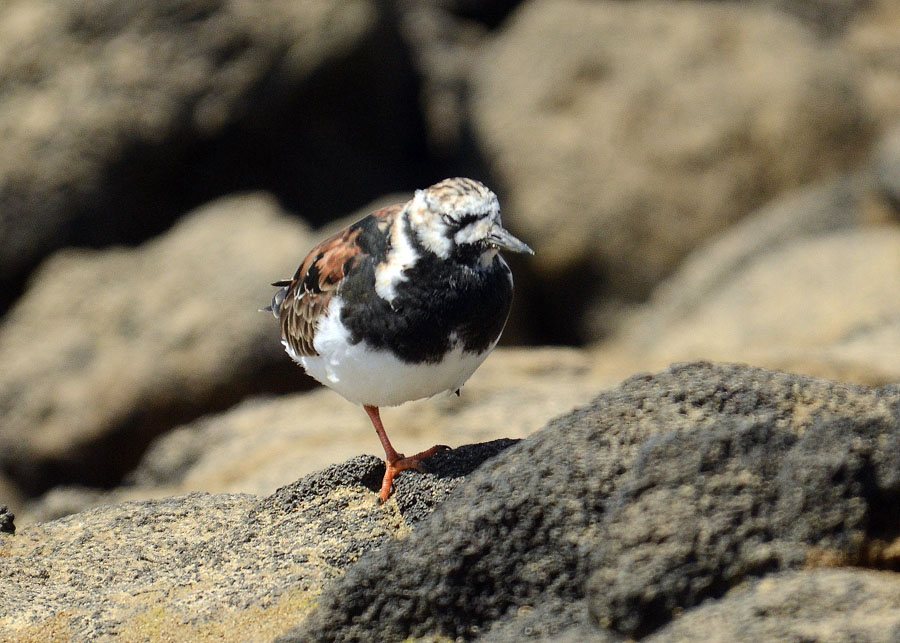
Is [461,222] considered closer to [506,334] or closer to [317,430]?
[317,430]

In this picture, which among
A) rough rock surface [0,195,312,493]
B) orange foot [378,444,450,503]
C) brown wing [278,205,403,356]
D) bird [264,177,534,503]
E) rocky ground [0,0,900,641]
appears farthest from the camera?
rough rock surface [0,195,312,493]

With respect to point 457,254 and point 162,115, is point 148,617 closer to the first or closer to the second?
point 457,254

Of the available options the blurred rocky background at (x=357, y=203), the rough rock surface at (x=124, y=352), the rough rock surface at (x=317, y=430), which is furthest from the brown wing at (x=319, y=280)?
the rough rock surface at (x=124, y=352)

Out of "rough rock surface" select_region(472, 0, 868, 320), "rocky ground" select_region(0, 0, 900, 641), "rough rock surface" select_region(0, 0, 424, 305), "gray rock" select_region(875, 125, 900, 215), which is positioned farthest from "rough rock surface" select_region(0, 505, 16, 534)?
"gray rock" select_region(875, 125, 900, 215)

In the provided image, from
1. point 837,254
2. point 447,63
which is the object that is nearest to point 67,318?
point 447,63

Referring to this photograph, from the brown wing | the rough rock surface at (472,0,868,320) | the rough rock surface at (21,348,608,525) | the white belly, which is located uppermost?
the rough rock surface at (472,0,868,320)

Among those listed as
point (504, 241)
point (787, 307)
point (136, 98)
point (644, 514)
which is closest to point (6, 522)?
point (504, 241)

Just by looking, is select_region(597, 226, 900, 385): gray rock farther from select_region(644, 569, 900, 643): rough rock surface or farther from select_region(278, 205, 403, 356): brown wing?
select_region(644, 569, 900, 643): rough rock surface
